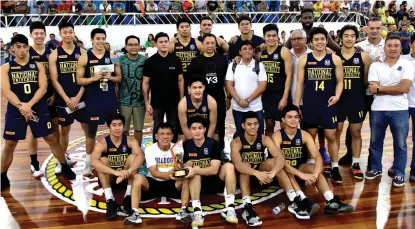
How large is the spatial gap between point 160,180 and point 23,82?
1818 mm

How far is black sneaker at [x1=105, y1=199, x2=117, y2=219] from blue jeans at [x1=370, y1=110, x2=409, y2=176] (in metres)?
2.95

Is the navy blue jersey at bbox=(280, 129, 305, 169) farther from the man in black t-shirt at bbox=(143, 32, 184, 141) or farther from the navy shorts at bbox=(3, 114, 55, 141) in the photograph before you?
the navy shorts at bbox=(3, 114, 55, 141)

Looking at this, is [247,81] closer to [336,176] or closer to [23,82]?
[336,176]

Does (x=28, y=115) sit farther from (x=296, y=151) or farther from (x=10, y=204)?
(x=296, y=151)

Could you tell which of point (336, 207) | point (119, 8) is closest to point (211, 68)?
point (336, 207)

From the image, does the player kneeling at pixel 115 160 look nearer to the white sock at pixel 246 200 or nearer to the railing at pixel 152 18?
the white sock at pixel 246 200

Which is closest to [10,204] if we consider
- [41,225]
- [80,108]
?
[41,225]

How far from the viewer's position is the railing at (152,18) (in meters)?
14.4

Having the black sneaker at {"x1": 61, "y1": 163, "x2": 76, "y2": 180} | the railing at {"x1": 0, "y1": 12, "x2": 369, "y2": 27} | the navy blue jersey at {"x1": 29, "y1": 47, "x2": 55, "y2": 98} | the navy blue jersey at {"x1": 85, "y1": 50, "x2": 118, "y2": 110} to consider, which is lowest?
the black sneaker at {"x1": 61, "y1": 163, "x2": 76, "y2": 180}

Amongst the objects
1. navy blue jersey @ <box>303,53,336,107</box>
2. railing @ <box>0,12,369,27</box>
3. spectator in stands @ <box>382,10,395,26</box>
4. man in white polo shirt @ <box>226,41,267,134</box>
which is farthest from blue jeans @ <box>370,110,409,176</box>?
spectator in stands @ <box>382,10,395,26</box>

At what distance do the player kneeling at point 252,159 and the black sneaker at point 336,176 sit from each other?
95 cm

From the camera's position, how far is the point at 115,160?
13.6ft

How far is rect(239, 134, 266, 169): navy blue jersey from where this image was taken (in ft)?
13.6

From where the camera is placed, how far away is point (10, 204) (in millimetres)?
4223
